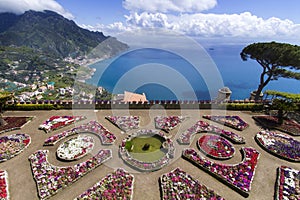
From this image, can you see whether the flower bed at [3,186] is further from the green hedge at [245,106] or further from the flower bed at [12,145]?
the green hedge at [245,106]

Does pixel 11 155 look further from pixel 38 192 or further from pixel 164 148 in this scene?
pixel 164 148

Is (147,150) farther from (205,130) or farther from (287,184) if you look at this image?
(287,184)

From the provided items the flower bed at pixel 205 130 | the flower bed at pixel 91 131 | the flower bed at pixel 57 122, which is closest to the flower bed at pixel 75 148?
the flower bed at pixel 91 131

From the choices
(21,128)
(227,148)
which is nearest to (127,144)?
(227,148)

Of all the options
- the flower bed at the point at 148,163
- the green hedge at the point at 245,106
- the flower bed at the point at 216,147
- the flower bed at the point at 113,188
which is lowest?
the flower bed at the point at 113,188

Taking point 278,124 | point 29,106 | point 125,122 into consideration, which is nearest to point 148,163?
point 125,122

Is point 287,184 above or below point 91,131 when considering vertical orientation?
below

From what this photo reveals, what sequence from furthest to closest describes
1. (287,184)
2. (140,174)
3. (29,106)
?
(29,106) < (140,174) < (287,184)
